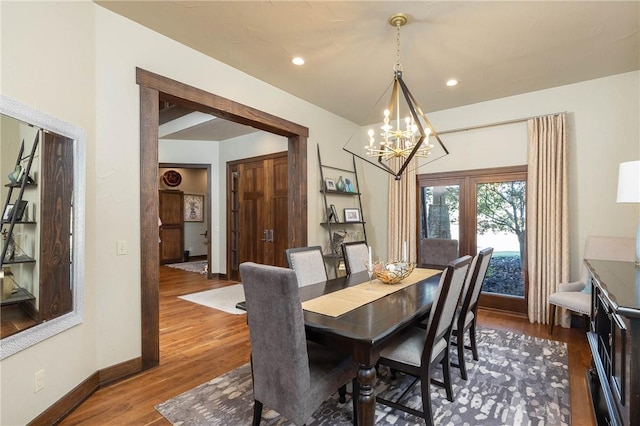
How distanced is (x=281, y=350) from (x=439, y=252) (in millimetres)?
2859

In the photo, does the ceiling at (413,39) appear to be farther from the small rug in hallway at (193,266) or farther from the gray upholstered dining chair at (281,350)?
the small rug in hallway at (193,266)

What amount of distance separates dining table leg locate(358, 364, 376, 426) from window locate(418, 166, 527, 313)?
3511mm

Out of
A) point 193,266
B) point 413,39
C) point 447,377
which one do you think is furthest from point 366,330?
point 193,266

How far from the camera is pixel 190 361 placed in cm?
282

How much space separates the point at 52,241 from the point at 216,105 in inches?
72.4

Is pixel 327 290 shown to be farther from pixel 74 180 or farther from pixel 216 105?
pixel 216 105

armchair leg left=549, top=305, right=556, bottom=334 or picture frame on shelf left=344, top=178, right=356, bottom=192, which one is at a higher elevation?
picture frame on shelf left=344, top=178, right=356, bottom=192

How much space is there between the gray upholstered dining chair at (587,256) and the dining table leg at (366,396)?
2.72m

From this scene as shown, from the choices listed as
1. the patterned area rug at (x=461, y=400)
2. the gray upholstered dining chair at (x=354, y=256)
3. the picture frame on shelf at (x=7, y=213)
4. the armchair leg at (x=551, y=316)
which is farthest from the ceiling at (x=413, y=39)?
the patterned area rug at (x=461, y=400)

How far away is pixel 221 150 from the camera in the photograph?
21.7 ft

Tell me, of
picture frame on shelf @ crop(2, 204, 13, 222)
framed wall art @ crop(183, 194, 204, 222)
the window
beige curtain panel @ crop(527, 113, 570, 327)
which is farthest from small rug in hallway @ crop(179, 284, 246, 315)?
framed wall art @ crop(183, 194, 204, 222)

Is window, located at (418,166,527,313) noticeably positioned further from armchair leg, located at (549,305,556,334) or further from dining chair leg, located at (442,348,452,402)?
dining chair leg, located at (442,348,452,402)

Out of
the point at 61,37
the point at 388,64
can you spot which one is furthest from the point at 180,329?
the point at 388,64

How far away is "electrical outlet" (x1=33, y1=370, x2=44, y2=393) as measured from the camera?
182cm
